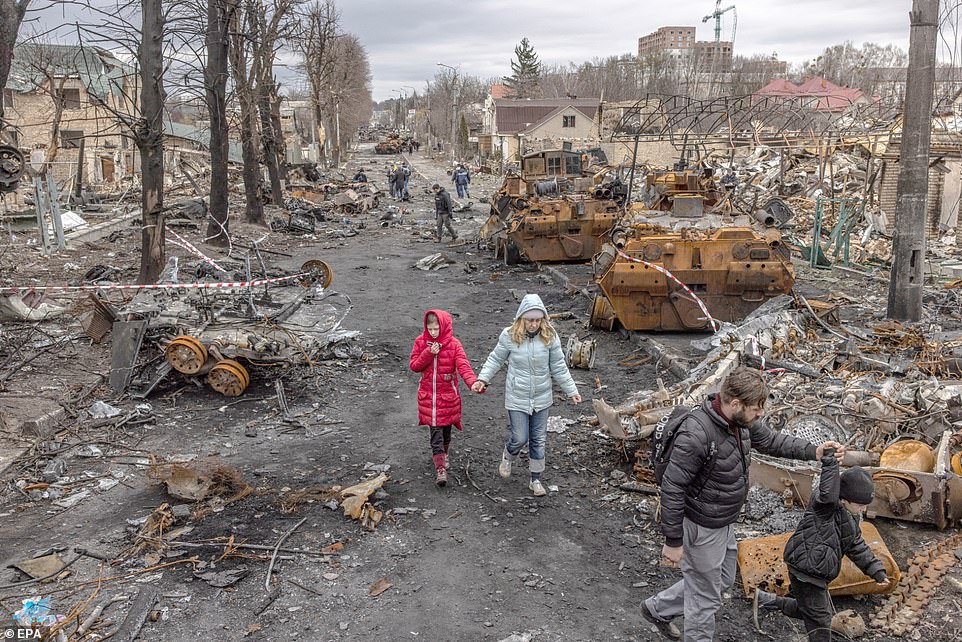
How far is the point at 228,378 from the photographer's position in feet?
26.6

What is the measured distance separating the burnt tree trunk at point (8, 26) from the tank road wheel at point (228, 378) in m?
4.89

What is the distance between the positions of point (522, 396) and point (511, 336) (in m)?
→ 0.47

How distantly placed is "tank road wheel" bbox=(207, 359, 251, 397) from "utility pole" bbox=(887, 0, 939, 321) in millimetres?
8109

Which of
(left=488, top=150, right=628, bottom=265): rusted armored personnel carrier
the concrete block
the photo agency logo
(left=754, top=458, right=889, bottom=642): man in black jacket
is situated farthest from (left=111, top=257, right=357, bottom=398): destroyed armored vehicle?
(left=488, top=150, right=628, bottom=265): rusted armored personnel carrier

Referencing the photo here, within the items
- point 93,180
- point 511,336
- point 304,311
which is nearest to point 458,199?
point 93,180

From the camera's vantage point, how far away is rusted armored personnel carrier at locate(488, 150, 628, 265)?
15.9 meters

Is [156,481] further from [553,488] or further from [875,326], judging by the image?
[875,326]

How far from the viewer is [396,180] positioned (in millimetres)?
31922

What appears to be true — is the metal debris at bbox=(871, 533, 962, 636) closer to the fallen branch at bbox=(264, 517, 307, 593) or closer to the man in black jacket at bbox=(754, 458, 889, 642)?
the man in black jacket at bbox=(754, 458, 889, 642)

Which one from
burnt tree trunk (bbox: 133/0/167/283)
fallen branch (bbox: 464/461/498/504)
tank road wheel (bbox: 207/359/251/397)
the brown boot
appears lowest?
fallen branch (bbox: 464/461/498/504)

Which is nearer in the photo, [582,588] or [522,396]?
[582,588]

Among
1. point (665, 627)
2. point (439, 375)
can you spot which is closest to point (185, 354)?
point (439, 375)

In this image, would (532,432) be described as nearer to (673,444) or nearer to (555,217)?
(673,444)

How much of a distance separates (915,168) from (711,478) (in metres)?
7.64
